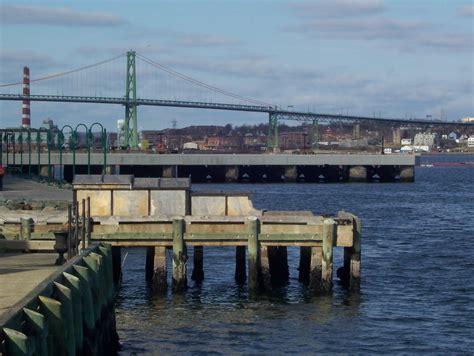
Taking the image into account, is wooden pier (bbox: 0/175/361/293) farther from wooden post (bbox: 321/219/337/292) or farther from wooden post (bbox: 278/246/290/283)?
wooden post (bbox: 278/246/290/283)

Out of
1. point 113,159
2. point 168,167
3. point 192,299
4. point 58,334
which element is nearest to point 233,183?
point 168,167

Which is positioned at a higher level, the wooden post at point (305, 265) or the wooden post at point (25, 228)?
the wooden post at point (25, 228)

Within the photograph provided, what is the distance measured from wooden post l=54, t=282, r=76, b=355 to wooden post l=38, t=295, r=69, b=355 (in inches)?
9.5

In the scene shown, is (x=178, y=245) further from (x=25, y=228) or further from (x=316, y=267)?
(x=25, y=228)

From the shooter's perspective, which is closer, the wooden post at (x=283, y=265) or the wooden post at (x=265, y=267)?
the wooden post at (x=265, y=267)

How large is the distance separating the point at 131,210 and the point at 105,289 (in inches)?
354

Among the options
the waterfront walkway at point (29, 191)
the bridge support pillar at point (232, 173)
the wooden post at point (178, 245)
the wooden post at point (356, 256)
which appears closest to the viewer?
the wooden post at point (178, 245)

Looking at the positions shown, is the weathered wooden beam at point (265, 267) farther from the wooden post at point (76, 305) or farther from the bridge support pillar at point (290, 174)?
the bridge support pillar at point (290, 174)

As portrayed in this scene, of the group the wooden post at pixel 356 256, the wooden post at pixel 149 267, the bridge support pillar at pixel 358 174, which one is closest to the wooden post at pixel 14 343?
the wooden post at pixel 356 256

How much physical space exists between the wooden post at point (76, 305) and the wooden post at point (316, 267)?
10279 mm

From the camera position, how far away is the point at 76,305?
1511 centimetres

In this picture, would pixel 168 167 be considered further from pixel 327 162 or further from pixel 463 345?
pixel 463 345

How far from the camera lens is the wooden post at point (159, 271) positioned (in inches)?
979

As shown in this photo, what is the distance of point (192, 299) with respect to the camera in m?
25.6
